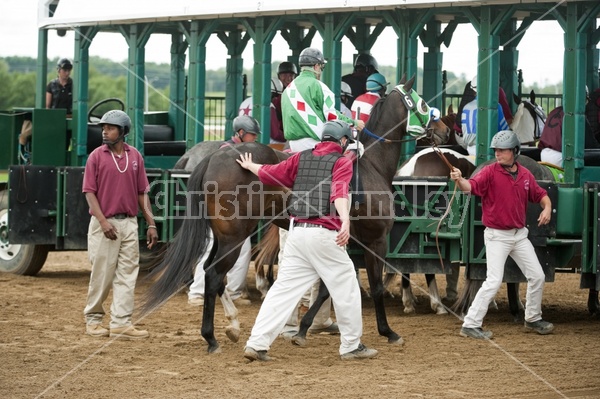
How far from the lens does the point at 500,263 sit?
9.40m

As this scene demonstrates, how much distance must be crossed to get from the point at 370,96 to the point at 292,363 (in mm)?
4204

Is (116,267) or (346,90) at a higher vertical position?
(346,90)

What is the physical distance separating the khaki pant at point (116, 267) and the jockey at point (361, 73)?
16.9 feet

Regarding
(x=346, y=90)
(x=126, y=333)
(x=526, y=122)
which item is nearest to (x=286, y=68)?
(x=346, y=90)

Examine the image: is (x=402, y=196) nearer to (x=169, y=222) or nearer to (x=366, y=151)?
(x=366, y=151)

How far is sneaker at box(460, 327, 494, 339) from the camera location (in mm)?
9461

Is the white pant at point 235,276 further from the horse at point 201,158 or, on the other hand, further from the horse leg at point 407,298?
the horse leg at point 407,298

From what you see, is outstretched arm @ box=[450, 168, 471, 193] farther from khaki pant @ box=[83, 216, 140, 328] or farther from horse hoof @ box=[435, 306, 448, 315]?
khaki pant @ box=[83, 216, 140, 328]

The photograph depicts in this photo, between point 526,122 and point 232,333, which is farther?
point 526,122

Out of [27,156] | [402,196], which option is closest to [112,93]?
[27,156]

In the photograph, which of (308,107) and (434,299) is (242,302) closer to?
(434,299)

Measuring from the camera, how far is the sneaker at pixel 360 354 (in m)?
8.44

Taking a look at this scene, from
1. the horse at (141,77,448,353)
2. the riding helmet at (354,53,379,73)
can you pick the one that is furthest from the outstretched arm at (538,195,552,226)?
the riding helmet at (354,53,379,73)

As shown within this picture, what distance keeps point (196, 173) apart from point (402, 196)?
8.23 feet
